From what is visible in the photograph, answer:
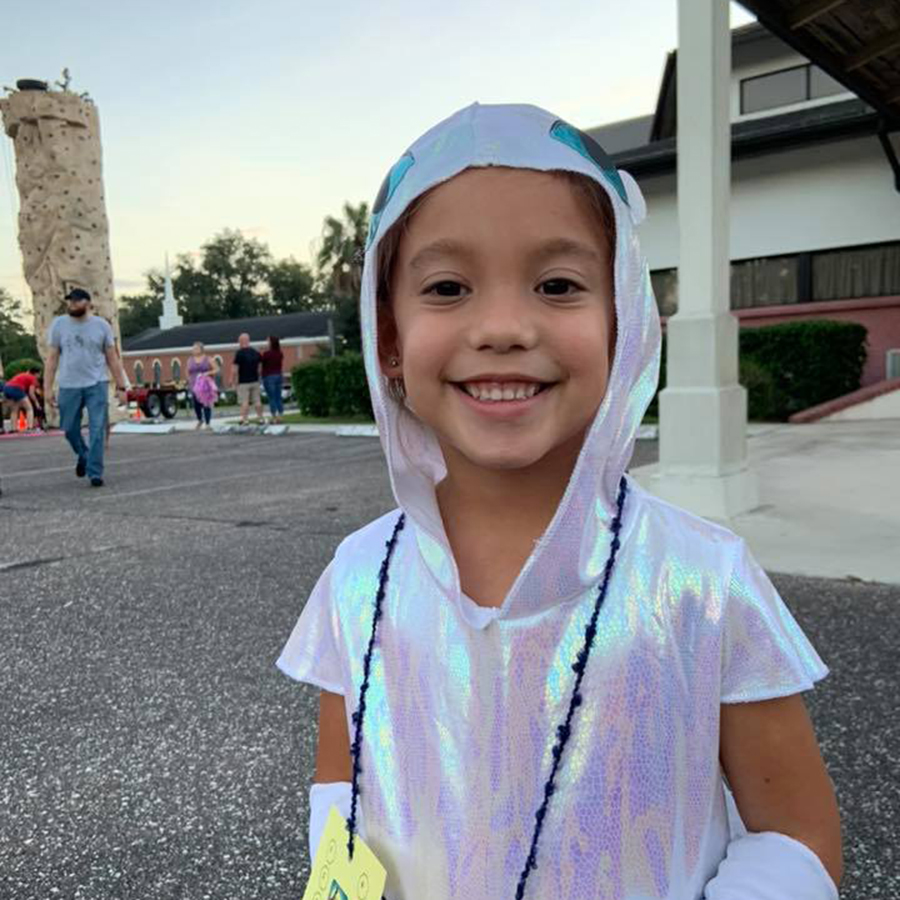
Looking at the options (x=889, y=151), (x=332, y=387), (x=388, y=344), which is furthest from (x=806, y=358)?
(x=388, y=344)

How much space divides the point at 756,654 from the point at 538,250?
507 millimetres

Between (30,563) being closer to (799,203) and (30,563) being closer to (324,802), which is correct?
(324,802)

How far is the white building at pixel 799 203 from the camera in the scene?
12656 millimetres

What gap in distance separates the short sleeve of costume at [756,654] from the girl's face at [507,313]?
0.88 feet

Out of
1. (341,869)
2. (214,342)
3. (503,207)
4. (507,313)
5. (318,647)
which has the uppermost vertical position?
(214,342)

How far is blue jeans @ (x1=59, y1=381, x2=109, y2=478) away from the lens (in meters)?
7.19

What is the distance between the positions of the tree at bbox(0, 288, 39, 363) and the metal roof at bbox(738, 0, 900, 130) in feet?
208

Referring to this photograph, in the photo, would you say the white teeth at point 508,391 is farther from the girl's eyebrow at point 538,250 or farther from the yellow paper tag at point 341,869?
the yellow paper tag at point 341,869

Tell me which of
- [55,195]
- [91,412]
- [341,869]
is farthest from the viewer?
[55,195]

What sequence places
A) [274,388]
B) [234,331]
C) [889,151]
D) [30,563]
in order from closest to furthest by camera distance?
[30,563], [889,151], [274,388], [234,331]

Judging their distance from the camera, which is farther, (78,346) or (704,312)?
(78,346)

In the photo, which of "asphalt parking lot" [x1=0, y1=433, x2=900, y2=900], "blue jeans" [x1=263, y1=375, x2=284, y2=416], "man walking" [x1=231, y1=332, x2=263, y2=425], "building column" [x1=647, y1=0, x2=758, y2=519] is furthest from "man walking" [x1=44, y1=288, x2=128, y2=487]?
"blue jeans" [x1=263, y1=375, x2=284, y2=416]

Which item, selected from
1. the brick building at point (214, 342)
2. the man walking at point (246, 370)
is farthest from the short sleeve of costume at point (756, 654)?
the brick building at point (214, 342)

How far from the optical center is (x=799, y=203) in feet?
43.6
